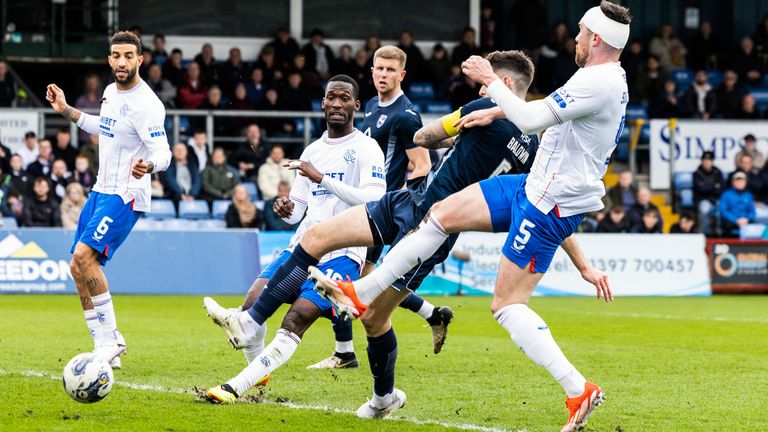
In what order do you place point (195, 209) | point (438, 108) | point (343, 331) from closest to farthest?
point (343, 331) → point (195, 209) → point (438, 108)

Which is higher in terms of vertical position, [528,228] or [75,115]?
[75,115]

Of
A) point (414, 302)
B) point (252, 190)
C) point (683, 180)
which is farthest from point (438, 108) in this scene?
point (414, 302)

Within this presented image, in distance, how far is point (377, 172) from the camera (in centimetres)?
916

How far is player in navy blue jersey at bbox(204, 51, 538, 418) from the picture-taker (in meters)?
7.82

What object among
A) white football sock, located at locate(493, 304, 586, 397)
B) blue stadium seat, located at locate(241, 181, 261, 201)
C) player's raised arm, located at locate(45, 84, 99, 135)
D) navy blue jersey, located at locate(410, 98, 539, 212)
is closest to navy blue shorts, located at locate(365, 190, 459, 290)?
navy blue jersey, located at locate(410, 98, 539, 212)

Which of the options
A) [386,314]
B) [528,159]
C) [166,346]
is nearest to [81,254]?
[166,346]

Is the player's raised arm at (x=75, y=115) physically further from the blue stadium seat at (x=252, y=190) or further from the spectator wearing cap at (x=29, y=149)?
the blue stadium seat at (x=252, y=190)

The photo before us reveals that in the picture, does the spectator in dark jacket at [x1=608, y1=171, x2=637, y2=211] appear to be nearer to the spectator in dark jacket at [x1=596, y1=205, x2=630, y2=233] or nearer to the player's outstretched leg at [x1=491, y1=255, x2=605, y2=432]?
the spectator in dark jacket at [x1=596, y1=205, x2=630, y2=233]

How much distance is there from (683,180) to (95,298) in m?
17.8

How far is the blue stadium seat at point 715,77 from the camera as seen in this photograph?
3030cm

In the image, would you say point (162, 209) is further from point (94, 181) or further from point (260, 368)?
point (260, 368)

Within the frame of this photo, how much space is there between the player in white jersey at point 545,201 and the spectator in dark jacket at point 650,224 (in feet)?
52.1

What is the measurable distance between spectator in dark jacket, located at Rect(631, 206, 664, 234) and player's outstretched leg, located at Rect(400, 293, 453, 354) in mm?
12732

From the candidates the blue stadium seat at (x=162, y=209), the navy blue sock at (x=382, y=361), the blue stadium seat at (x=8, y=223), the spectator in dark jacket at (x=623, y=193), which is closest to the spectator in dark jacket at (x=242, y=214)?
the blue stadium seat at (x=162, y=209)
